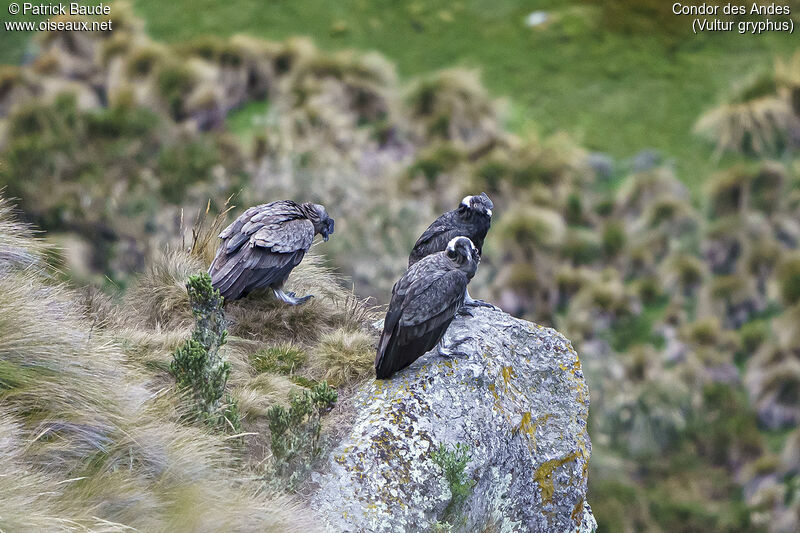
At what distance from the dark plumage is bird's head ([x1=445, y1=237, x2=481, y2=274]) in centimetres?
73

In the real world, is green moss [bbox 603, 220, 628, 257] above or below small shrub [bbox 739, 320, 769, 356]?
above

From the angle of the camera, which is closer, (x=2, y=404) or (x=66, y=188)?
(x=2, y=404)

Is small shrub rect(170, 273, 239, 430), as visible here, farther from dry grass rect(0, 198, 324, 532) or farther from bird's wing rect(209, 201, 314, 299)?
bird's wing rect(209, 201, 314, 299)

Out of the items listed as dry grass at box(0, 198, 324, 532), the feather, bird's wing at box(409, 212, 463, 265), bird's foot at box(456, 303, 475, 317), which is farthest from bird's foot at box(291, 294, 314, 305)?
dry grass at box(0, 198, 324, 532)

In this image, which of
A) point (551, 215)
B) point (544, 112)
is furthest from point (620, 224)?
point (544, 112)

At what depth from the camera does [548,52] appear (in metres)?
20.1

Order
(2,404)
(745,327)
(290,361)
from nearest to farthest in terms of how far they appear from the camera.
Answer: (2,404) < (290,361) < (745,327)

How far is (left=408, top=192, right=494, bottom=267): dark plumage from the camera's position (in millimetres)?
5906

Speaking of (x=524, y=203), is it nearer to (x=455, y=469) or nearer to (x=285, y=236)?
(x=285, y=236)

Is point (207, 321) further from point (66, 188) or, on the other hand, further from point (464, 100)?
point (464, 100)

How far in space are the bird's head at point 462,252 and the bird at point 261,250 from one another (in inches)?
61.0

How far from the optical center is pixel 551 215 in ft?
51.0

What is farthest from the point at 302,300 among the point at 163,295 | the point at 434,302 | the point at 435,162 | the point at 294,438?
the point at 435,162

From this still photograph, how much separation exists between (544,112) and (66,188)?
11.6 meters
